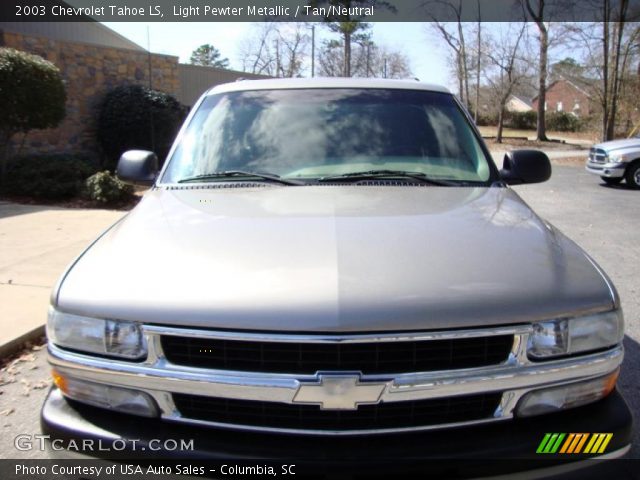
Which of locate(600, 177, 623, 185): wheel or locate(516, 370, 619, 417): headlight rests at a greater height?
locate(516, 370, 619, 417): headlight

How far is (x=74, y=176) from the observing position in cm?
982

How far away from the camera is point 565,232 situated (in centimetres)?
825

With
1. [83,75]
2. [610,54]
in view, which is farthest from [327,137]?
[610,54]

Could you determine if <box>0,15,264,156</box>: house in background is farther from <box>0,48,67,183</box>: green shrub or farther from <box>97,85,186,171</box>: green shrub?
<box>0,48,67,183</box>: green shrub

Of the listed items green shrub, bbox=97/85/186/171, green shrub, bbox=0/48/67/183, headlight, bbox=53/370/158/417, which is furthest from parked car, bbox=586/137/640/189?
headlight, bbox=53/370/158/417

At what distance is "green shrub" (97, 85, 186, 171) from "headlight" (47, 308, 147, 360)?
10.9m

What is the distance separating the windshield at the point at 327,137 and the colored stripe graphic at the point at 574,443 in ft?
5.03

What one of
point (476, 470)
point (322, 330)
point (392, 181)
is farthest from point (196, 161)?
point (476, 470)

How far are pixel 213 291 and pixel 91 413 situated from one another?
63 centimetres

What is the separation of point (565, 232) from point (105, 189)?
7.20 metres

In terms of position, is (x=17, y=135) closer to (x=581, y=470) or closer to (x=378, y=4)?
(x=581, y=470)

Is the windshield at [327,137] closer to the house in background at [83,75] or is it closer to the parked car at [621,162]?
the house in background at [83,75]

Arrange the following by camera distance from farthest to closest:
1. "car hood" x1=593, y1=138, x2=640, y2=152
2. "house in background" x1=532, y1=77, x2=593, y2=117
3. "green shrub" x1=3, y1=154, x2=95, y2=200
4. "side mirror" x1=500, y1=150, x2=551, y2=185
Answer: "house in background" x1=532, y1=77, x2=593, y2=117, "car hood" x1=593, y1=138, x2=640, y2=152, "green shrub" x1=3, y1=154, x2=95, y2=200, "side mirror" x1=500, y1=150, x2=551, y2=185

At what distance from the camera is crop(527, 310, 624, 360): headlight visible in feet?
6.08
